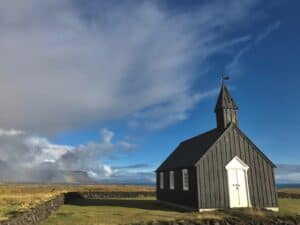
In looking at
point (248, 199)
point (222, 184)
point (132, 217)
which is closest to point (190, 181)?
point (222, 184)

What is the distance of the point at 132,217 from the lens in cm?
2273

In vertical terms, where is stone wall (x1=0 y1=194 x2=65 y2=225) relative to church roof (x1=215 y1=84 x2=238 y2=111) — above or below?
below

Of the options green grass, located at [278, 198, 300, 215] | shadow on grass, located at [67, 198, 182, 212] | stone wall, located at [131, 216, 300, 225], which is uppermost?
shadow on grass, located at [67, 198, 182, 212]

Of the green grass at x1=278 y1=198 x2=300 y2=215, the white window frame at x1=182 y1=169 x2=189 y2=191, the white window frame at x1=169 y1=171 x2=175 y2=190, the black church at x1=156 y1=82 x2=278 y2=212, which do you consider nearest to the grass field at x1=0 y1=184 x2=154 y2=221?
the white window frame at x1=169 y1=171 x2=175 y2=190

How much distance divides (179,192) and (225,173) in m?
5.17

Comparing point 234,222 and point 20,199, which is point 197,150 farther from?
point 20,199

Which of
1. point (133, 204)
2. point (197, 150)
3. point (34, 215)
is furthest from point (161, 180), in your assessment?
point (34, 215)

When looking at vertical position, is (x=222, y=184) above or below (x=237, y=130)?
below

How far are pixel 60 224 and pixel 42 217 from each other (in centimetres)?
251

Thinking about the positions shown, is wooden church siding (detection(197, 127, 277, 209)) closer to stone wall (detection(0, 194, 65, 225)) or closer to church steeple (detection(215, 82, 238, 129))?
church steeple (detection(215, 82, 238, 129))

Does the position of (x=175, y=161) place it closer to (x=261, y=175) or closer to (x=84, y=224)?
(x=261, y=175)

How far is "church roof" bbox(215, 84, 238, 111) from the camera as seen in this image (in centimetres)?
3008

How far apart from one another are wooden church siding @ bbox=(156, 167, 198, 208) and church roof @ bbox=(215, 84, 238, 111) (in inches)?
263

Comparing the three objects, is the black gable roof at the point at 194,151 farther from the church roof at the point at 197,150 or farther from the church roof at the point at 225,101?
the church roof at the point at 225,101
